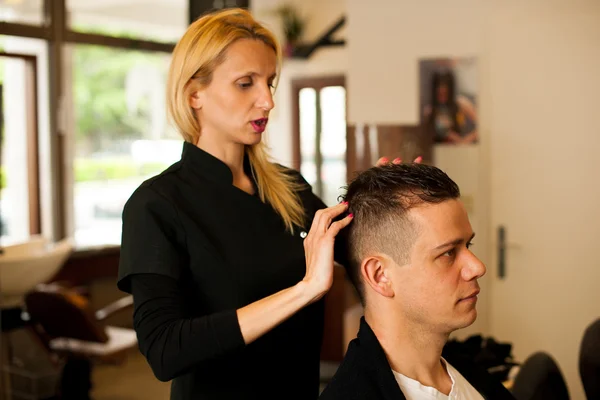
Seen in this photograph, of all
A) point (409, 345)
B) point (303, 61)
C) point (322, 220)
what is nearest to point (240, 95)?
point (322, 220)

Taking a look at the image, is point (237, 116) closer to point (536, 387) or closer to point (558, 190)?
point (536, 387)

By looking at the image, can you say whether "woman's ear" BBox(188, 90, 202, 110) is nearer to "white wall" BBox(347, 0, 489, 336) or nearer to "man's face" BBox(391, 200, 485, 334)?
"man's face" BBox(391, 200, 485, 334)

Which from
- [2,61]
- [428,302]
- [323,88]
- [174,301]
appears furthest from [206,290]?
[323,88]

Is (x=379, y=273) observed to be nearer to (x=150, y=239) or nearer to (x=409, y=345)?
(x=409, y=345)

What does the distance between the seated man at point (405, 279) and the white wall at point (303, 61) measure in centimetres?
512

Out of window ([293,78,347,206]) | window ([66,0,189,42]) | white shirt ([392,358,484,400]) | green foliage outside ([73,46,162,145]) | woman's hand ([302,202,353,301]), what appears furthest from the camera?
window ([293,78,347,206])

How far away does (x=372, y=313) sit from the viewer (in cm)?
132

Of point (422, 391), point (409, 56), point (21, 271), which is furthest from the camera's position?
point (409, 56)

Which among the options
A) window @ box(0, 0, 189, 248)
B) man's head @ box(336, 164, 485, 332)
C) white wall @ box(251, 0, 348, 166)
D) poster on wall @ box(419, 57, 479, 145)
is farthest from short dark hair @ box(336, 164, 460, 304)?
white wall @ box(251, 0, 348, 166)

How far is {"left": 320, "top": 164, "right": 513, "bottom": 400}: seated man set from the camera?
48.6 inches

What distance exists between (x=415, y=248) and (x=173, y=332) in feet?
A: 1.43

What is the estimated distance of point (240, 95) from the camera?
4.75 ft

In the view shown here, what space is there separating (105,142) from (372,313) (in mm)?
4270

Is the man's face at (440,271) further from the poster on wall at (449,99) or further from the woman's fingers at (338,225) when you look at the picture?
the poster on wall at (449,99)
